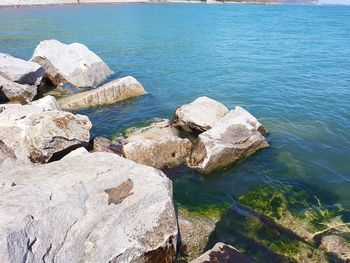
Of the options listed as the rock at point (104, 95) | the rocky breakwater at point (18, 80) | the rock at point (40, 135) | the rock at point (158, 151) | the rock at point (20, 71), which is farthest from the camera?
the rock at point (104, 95)

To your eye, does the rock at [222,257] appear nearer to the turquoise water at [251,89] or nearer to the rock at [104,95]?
the turquoise water at [251,89]

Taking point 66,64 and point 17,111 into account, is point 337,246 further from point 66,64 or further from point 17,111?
point 66,64

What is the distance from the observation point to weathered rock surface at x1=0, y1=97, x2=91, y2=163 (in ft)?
40.9

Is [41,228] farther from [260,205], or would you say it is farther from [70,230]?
[260,205]

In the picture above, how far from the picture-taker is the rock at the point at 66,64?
23.9 meters

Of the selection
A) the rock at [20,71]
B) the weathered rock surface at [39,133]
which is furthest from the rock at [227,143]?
the rock at [20,71]

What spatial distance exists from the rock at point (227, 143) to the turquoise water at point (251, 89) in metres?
0.41

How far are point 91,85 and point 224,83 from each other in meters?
9.96

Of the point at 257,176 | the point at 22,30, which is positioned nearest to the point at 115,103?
the point at 257,176

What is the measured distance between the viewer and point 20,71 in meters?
20.3

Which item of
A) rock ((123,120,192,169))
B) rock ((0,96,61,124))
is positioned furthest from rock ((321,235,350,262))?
rock ((0,96,61,124))

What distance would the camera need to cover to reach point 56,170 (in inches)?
388

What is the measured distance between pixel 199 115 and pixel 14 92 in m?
10.2

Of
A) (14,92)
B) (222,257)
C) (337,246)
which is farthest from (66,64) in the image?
(337,246)
